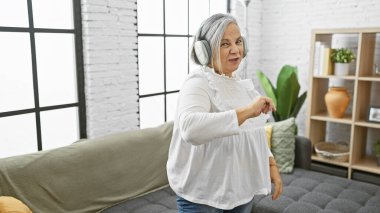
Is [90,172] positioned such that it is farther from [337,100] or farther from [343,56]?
[343,56]

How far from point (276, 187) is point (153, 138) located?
55.8 inches

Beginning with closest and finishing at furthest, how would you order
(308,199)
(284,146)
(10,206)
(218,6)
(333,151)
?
(10,206) → (308,199) → (284,146) → (333,151) → (218,6)

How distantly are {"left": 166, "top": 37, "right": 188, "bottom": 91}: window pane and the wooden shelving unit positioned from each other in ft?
4.16

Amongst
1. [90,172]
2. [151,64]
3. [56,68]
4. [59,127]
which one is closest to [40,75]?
[56,68]

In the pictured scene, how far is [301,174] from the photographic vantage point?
296 cm

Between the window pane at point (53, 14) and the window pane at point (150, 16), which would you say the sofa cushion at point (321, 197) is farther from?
the window pane at point (53, 14)

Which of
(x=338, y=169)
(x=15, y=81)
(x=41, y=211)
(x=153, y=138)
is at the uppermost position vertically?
(x=15, y=81)

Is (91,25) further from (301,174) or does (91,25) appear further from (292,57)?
(292,57)

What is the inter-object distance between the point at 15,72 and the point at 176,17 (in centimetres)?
170

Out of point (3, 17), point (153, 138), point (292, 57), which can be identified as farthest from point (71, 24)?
point (292, 57)

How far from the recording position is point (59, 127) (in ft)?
8.80

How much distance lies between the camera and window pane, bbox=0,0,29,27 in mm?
2279

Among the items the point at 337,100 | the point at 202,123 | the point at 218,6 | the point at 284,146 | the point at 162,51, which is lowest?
the point at 284,146

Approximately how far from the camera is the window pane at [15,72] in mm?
2314
